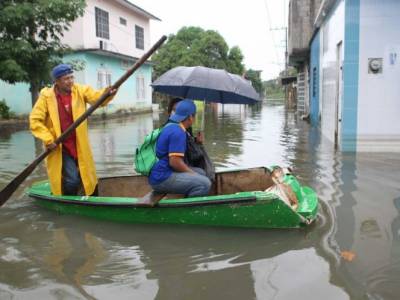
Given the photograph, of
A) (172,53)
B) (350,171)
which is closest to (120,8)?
Result: (172,53)

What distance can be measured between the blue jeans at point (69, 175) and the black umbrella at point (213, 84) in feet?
4.61

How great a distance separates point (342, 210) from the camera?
5844 mm

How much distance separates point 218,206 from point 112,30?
2338 cm

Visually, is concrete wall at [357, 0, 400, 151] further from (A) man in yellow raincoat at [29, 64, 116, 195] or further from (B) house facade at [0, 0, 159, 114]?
(B) house facade at [0, 0, 159, 114]

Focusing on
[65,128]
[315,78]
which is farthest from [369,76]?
[315,78]

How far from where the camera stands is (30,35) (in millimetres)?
15203

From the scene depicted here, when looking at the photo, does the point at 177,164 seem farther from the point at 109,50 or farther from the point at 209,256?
the point at 109,50

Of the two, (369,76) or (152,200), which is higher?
(369,76)

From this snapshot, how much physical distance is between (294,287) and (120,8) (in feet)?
84.9

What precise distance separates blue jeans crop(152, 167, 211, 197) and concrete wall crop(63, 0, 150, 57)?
1980 centimetres

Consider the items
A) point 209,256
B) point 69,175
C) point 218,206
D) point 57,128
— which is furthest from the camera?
point 69,175

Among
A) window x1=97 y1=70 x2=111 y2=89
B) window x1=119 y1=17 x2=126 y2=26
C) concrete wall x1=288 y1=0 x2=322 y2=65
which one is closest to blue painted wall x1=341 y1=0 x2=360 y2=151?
concrete wall x1=288 y1=0 x2=322 y2=65

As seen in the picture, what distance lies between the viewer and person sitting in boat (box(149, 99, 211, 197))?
16.1 ft

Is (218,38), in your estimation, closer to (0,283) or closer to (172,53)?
(172,53)
